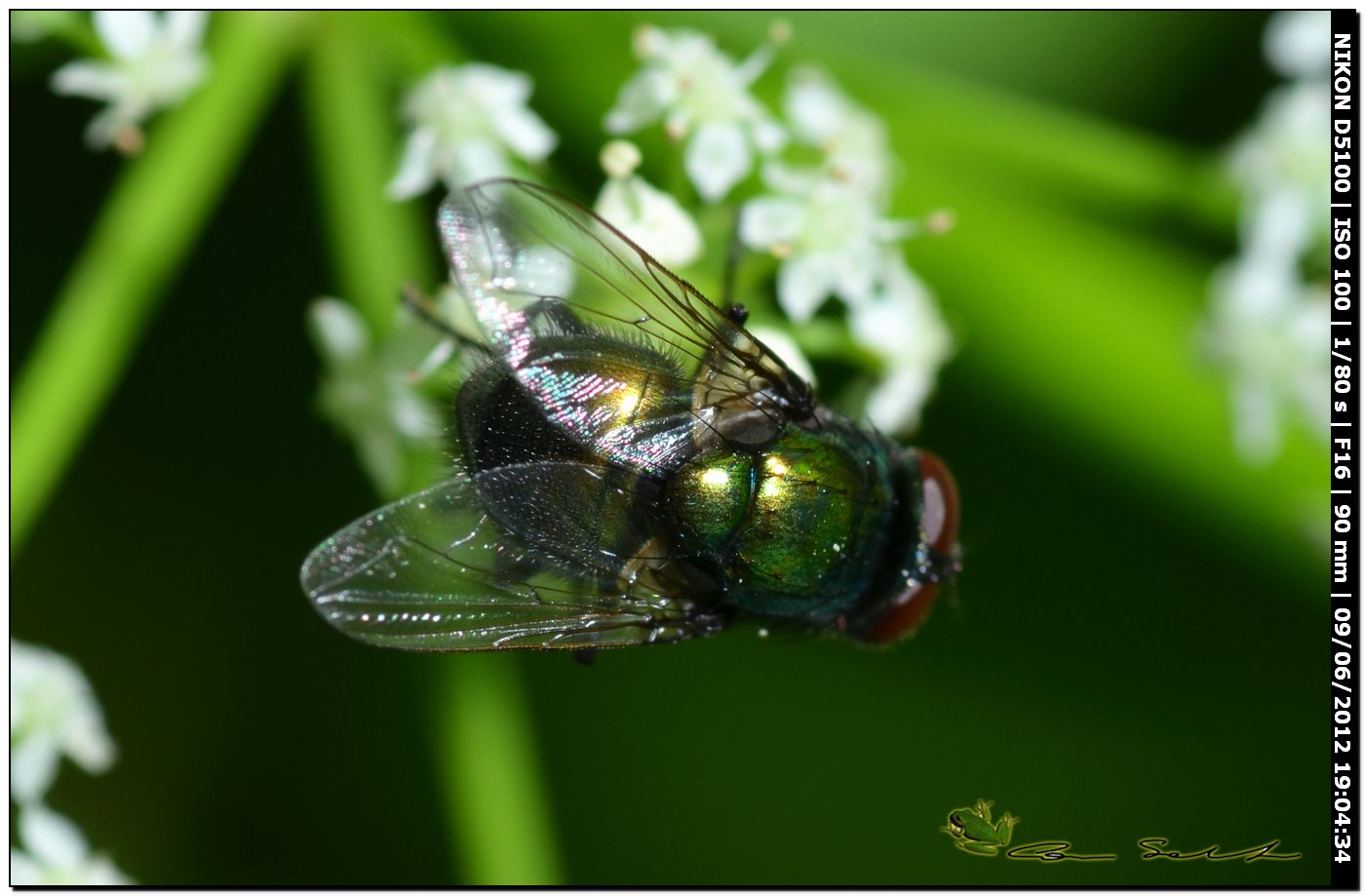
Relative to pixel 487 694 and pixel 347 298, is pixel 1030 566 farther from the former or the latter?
pixel 347 298

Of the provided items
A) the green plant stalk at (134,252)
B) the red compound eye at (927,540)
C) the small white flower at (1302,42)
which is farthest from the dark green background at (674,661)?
the red compound eye at (927,540)

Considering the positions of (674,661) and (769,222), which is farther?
(674,661)

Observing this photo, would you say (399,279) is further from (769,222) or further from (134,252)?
(769,222)

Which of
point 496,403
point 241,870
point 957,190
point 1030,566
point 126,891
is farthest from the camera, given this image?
point 1030,566

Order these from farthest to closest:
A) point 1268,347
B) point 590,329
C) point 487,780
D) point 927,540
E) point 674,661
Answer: point 674,661 → point 1268,347 → point 487,780 → point 927,540 → point 590,329

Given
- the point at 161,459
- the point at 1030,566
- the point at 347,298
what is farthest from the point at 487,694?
the point at 1030,566

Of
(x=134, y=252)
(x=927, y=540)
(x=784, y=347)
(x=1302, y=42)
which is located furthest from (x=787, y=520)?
(x=1302, y=42)
